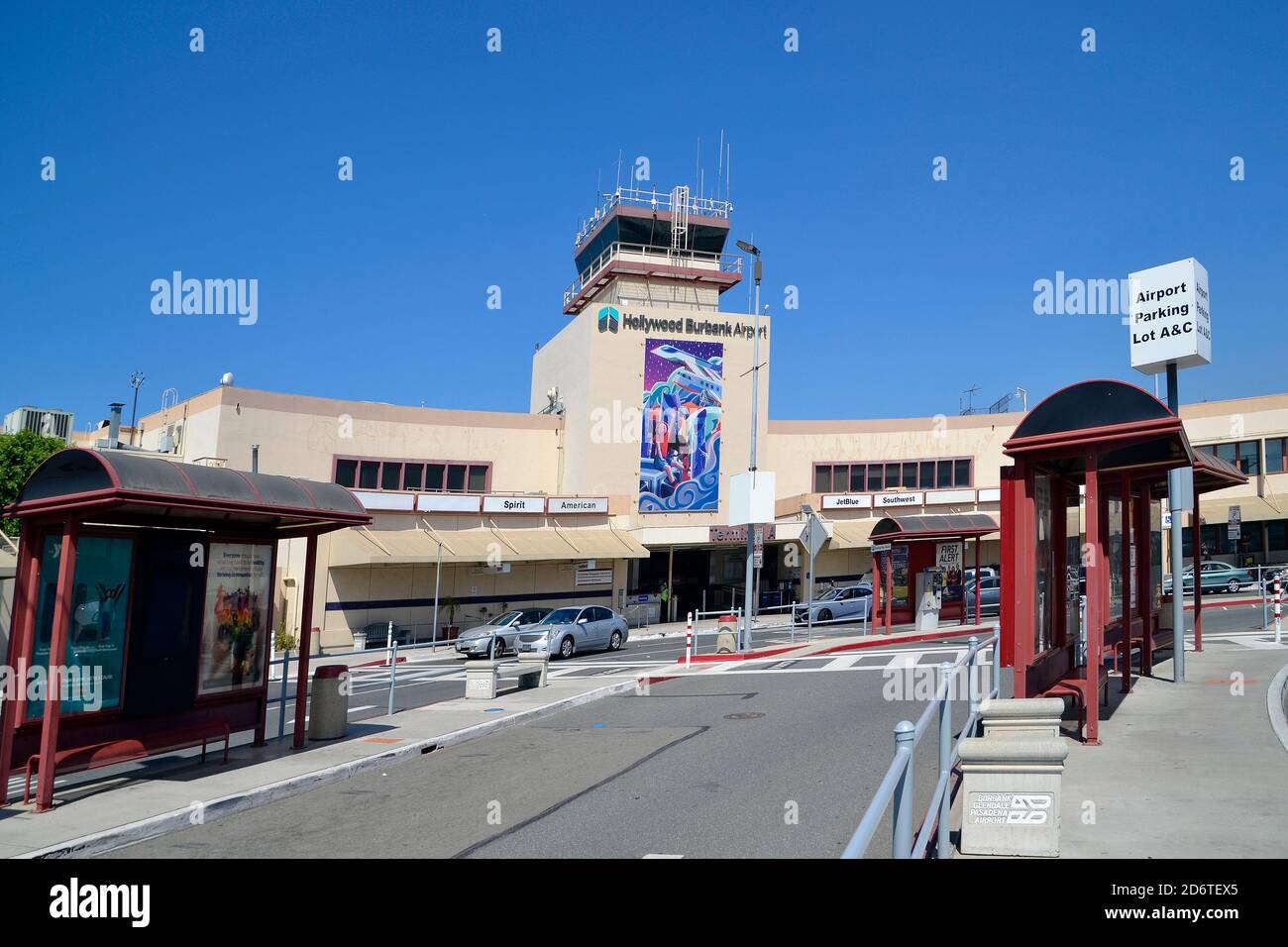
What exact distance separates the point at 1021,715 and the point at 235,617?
9497mm

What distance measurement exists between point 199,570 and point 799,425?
36655 mm

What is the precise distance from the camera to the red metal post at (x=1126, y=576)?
13.3 meters

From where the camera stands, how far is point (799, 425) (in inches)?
1807

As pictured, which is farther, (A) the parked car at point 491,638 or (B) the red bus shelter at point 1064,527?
(A) the parked car at point 491,638

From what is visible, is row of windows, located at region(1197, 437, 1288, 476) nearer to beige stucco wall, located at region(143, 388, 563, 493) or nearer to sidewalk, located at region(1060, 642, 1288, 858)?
beige stucco wall, located at region(143, 388, 563, 493)

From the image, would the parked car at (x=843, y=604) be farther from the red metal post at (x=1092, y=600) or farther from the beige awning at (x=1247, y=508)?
the red metal post at (x=1092, y=600)

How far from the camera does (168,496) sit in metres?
9.88

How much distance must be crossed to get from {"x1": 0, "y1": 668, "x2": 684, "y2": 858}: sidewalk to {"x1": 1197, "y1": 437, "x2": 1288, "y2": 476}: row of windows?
3858 cm

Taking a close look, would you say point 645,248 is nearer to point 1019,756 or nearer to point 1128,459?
point 1128,459

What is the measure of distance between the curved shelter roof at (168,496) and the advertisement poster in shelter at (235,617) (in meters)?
0.39
